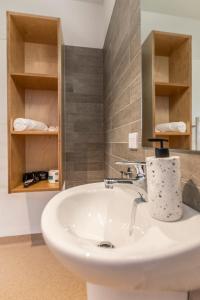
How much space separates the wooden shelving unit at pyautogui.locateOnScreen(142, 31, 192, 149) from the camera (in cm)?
55

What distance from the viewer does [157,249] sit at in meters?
0.31

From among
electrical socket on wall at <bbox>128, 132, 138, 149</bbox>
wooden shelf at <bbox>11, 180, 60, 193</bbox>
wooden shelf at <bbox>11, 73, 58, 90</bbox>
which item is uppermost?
wooden shelf at <bbox>11, 73, 58, 90</bbox>

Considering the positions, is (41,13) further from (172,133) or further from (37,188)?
(172,133)

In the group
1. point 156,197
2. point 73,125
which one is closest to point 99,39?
point 73,125

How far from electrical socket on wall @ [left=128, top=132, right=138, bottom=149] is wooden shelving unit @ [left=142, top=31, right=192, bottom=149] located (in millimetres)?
79

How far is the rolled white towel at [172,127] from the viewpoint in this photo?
0.57m

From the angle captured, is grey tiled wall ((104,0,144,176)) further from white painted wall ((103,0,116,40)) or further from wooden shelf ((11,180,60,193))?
wooden shelf ((11,180,60,193))

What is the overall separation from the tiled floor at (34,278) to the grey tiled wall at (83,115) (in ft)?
1.98

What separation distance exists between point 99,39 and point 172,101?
4.45ft

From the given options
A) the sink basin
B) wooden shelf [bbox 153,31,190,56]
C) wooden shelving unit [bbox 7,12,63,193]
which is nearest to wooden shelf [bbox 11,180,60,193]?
wooden shelving unit [bbox 7,12,63,193]

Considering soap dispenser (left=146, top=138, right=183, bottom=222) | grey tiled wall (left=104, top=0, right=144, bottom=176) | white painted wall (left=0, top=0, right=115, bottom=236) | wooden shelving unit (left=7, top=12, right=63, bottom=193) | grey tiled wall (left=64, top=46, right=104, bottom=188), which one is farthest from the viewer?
grey tiled wall (left=64, top=46, right=104, bottom=188)

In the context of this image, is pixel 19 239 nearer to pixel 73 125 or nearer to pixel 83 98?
pixel 73 125

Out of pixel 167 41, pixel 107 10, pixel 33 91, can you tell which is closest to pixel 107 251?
pixel 167 41

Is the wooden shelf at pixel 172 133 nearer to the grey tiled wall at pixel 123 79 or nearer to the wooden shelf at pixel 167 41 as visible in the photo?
the grey tiled wall at pixel 123 79
